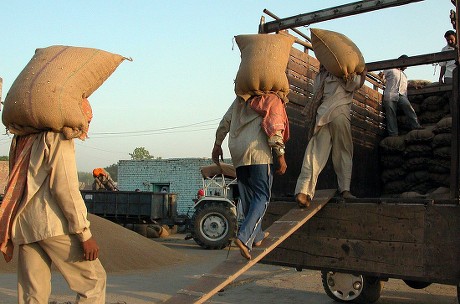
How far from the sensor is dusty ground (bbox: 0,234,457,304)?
7.92 metres

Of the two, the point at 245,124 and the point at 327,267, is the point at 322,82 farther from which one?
the point at 327,267

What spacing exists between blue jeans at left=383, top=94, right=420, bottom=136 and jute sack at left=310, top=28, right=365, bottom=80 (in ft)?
7.88

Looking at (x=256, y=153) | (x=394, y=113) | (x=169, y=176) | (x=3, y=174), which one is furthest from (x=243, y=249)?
(x=3, y=174)

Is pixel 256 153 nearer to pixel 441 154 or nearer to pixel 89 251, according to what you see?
pixel 89 251

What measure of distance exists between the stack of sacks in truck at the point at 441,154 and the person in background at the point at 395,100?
771 millimetres

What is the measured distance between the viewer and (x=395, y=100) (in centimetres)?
840

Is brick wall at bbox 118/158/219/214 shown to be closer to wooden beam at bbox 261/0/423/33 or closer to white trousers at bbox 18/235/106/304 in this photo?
wooden beam at bbox 261/0/423/33

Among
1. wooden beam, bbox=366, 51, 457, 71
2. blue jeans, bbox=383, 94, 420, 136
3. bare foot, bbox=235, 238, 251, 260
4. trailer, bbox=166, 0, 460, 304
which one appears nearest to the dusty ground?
trailer, bbox=166, 0, 460, 304

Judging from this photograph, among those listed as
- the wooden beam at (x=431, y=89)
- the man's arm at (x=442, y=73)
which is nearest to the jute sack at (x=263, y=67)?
the wooden beam at (x=431, y=89)

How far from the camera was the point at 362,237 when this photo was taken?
17.9 feet

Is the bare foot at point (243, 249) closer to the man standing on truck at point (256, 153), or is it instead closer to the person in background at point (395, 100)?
the man standing on truck at point (256, 153)

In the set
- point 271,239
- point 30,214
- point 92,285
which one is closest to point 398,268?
point 271,239

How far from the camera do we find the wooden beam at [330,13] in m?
5.91

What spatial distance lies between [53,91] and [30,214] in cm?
87
